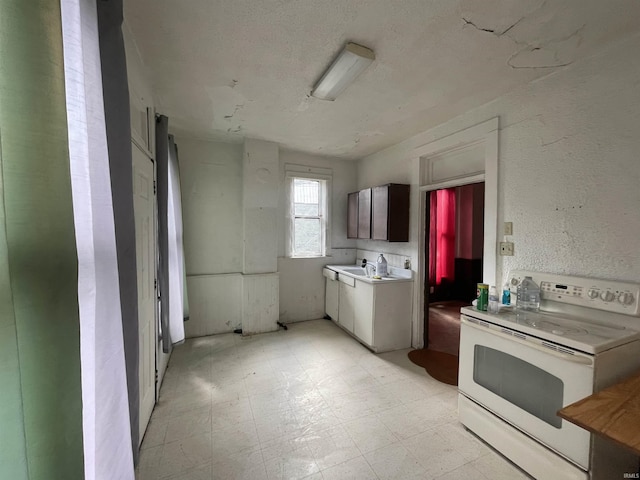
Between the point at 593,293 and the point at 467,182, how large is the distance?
4.43 ft

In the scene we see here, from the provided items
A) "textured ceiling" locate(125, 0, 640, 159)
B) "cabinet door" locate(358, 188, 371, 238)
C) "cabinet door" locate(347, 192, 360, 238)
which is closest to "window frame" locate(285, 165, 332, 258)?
"cabinet door" locate(347, 192, 360, 238)

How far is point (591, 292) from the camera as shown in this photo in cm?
162

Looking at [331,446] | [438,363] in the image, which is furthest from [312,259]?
[331,446]

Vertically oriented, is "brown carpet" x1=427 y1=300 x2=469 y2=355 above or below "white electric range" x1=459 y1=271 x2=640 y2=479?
below

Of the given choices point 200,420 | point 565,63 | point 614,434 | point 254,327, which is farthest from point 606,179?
point 254,327

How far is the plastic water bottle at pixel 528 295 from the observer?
1.87 metres

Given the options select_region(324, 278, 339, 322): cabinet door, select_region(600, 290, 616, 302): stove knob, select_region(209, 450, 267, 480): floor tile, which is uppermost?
select_region(600, 290, 616, 302): stove knob

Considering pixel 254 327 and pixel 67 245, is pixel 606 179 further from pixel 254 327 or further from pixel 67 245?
pixel 254 327

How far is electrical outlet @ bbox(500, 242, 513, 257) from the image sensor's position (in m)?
2.11

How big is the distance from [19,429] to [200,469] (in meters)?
1.48

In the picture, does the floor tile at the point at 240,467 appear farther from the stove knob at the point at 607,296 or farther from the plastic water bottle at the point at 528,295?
the stove knob at the point at 607,296

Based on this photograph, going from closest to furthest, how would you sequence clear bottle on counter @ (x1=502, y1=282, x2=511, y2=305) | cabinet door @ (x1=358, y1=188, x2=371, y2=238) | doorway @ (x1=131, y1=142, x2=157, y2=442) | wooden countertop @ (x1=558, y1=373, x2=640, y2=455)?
wooden countertop @ (x1=558, y1=373, x2=640, y2=455), doorway @ (x1=131, y1=142, x2=157, y2=442), clear bottle on counter @ (x1=502, y1=282, x2=511, y2=305), cabinet door @ (x1=358, y1=188, x2=371, y2=238)

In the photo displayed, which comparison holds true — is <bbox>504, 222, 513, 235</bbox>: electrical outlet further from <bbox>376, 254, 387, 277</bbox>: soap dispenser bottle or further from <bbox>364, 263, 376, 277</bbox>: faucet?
<bbox>364, 263, 376, 277</bbox>: faucet

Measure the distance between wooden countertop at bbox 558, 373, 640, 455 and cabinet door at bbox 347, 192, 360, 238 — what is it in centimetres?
297
